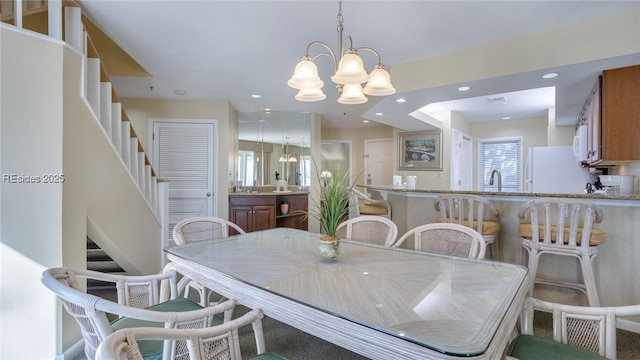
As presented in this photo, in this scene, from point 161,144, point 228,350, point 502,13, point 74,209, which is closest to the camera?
point 228,350

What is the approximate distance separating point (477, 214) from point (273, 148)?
12.0 ft

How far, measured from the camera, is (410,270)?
1.51 metres

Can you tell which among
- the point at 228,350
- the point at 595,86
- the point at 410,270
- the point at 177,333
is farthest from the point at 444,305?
the point at 595,86

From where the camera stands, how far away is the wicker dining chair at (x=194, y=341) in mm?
708

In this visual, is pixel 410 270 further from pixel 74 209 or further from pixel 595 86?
pixel 595 86

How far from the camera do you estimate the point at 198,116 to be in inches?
185

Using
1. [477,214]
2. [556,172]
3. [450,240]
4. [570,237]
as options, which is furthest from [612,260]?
[556,172]

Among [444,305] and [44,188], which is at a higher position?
[44,188]

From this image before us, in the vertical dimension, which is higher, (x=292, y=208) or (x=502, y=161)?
(x=502, y=161)

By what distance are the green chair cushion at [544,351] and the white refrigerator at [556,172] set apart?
4.32 metres

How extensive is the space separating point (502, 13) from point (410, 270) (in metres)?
1.88

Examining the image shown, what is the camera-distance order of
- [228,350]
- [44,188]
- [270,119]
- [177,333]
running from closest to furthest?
[177,333], [228,350], [44,188], [270,119]

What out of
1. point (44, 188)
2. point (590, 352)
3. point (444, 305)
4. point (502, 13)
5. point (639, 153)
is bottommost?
point (590, 352)

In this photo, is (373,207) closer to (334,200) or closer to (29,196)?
(334,200)
